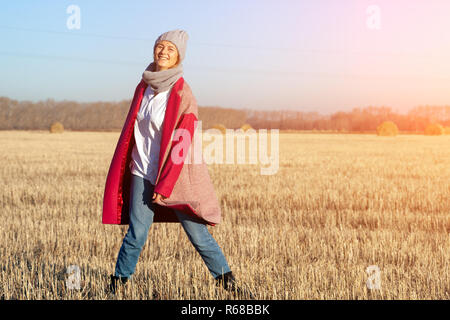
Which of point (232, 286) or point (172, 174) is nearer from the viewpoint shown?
point (172, 174)

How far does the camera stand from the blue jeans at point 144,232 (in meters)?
3.72

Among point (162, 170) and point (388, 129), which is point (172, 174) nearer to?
point (162, 170)

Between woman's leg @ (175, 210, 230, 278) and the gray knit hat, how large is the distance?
118 centimetres

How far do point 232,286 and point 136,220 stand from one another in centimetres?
86

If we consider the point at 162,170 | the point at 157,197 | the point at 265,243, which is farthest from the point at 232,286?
the point at 265,243

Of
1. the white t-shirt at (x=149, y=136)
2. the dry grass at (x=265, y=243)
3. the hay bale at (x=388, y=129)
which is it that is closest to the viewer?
the white t-shirt at (x=149, y=136)

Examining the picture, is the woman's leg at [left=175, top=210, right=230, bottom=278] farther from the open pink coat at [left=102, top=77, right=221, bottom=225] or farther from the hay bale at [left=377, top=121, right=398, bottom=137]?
the hay bale at [left=377, top=121, right=398, bottom=137]

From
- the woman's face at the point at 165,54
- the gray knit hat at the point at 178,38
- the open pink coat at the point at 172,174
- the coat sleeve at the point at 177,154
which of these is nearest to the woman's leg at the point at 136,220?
the open pink coat at the point at 172,174

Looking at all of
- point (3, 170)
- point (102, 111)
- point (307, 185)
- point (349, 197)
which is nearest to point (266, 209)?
point (349, 197)

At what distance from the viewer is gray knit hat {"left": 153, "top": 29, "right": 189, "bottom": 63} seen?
3662mm

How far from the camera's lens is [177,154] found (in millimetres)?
3520

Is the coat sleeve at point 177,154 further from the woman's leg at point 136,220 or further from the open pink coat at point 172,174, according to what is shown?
the woman's leg at point 136,220

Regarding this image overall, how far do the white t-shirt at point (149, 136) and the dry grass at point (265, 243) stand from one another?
92 centimetres
